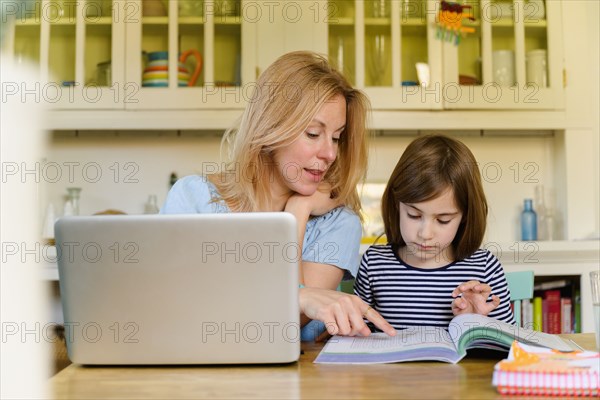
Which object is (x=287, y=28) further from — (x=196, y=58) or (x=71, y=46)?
(x=71, y=46)

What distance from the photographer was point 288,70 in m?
1.57

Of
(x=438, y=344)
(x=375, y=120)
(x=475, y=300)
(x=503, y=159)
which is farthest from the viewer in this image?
(x=503, y=159)

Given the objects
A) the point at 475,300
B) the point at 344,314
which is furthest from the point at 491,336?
the point at 475,300

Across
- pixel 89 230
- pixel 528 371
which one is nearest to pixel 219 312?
pixel 89 230

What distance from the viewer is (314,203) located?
157 cm

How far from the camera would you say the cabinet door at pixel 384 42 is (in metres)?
2.82

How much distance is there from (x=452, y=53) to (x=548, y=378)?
2182 millimetres

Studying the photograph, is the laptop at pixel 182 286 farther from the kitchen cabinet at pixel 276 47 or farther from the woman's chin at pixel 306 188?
the kitchen cabinet at pixel 276 47

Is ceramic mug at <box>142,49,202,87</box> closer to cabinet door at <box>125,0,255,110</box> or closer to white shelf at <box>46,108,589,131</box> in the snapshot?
cabinet door at <box>125,0,255,110</box>

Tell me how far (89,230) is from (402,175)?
834 mm

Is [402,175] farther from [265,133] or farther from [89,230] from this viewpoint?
[89,230]

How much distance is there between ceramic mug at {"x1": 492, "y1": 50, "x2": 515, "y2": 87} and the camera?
9.39ft

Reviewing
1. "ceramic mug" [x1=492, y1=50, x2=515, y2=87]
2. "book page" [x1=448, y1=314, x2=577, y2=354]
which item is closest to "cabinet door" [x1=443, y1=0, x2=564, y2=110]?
"ceramic mug" [x1=492, y1=50, x2=515, y2=87]

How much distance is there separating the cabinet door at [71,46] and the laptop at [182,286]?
1931 mm
